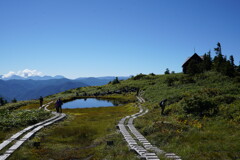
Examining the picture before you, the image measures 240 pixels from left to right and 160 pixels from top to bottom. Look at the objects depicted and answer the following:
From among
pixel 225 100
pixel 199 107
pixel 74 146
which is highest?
pixel 225 100

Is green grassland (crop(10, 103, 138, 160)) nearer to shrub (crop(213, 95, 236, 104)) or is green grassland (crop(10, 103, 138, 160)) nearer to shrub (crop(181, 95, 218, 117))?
shrub (crop(181, 95, 218, 117))

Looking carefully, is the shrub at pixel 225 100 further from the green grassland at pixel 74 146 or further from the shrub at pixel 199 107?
the green grassland at pixel 74 146

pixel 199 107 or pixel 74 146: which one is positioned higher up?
pixel 199 107

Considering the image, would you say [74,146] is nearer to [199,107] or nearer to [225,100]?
[199,107]

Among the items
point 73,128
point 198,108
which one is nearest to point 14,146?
point 73,128

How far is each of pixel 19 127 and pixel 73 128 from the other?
229 inches

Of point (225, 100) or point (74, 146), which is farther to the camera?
point (225, 100)

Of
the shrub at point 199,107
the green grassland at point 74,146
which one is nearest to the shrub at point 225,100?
the shrub at point 199,107

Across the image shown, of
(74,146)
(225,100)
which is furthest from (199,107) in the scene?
(74,146)

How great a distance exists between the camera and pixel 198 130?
20344 mm

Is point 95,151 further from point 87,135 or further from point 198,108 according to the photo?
point 198,108

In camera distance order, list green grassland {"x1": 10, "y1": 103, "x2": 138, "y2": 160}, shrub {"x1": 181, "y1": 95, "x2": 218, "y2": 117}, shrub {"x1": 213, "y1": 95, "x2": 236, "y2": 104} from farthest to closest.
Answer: shrub {"x1": 213, "y1": 95, "x2": 236, "y2": 104}, shrub {"x1": 181, "y1": 95, "x2": 218, "y2": 117}, green grassland {"x1": 10, "y1": 103, "x2": 138, "y2": 160}

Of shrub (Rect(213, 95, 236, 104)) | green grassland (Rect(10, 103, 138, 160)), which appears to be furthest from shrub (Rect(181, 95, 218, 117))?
green grassland (Rect(10, 103, 138, 160))

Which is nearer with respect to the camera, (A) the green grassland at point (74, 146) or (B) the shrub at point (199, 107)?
(A) the green grassland at point (74, 146)
